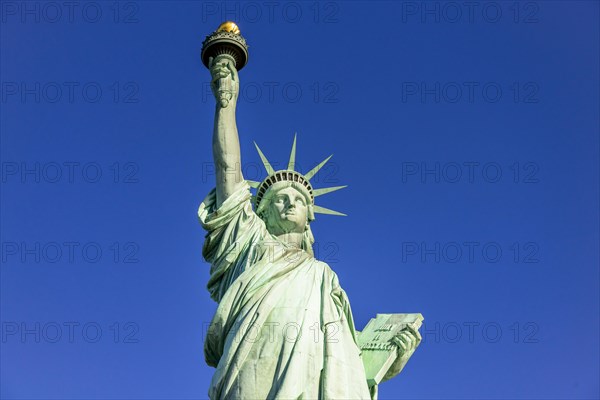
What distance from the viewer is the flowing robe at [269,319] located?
46.4ft

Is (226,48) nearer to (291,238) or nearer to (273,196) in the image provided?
(273,196)

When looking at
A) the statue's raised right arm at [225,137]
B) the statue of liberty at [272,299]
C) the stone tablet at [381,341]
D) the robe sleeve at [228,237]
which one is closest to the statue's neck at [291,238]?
the statue of liberty at [272,299]

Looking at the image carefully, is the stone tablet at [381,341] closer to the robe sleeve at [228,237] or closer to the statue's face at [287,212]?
the statue's face at [287,212]

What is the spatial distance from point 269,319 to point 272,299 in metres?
0.35

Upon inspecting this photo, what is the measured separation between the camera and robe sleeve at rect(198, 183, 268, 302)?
15.9m

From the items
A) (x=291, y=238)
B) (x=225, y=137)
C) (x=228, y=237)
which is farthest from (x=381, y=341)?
(x=225, y=137)

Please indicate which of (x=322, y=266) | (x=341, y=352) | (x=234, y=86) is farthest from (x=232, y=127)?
(x=341, y=352)

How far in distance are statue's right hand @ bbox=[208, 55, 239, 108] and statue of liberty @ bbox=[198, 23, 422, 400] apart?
2 centimetres

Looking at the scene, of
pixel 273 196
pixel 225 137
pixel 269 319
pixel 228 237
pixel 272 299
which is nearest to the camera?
pixel 269 319

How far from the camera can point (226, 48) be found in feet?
55.3

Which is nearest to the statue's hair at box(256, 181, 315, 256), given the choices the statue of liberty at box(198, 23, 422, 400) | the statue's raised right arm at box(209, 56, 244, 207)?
the statue of liberty at box(198, 23, 422, 400)

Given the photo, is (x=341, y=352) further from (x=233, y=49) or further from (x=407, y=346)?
(x=233, y=49)

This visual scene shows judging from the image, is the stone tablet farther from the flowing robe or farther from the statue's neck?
the statue's neck

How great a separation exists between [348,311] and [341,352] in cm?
106
